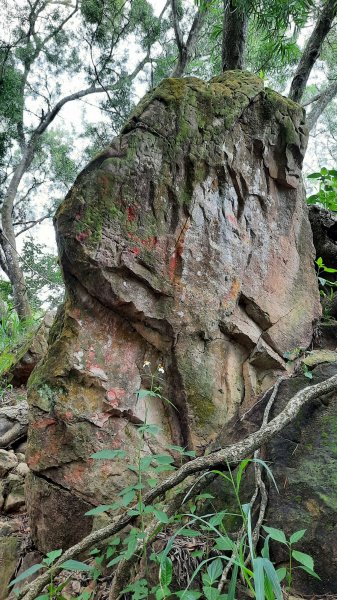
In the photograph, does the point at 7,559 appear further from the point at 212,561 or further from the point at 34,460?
the point at 212,561

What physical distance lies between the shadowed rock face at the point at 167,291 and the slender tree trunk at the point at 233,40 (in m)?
1.89

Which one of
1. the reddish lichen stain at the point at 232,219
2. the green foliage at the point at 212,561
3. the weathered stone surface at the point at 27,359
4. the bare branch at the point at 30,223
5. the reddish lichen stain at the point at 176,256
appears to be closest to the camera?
the green foliage at the point at 212,561

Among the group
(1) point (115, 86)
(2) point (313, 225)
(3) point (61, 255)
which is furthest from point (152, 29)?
(3) point (61, 255)

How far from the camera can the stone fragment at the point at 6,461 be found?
352cm

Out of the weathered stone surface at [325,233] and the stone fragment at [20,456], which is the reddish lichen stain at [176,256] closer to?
the weathered stone surface at [325,233]

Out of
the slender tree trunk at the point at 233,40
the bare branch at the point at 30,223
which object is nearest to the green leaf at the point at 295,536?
the slender tree trunk at the point at 233,40

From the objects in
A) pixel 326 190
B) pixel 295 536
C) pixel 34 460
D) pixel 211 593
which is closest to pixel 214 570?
pixel 211 593

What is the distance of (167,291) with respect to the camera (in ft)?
9.58

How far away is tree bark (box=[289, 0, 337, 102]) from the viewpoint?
5.47 metres

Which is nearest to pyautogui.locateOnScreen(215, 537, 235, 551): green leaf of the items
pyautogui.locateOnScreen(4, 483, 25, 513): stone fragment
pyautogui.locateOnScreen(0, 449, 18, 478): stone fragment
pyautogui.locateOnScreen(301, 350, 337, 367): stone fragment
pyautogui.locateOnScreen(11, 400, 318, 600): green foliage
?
pyautogui.locateOnScreen(11, 400, 318, 600): green foliage

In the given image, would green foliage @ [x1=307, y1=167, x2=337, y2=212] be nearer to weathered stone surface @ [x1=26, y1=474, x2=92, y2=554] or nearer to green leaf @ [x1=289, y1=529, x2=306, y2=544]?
weathered stone surface @ [x1=26, y1=474, x2=92, y2=554]

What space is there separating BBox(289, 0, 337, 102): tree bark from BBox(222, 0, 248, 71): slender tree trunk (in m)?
0.90

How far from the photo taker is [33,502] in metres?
2.59

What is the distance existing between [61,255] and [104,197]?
1.52 feet
